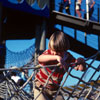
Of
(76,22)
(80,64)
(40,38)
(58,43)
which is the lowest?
(40,38)

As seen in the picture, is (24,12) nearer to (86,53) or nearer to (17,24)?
(17,24)

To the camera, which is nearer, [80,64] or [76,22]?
[80,64]

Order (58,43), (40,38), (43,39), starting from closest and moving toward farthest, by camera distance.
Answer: (58,43) → (43,39) → (40,38)

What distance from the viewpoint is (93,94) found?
165cm

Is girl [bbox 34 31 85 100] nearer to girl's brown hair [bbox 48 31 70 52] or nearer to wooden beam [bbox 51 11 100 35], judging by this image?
girl's brown hair [bbox 48 31 70 52]

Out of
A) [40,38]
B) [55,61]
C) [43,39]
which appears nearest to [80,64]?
[55,61]

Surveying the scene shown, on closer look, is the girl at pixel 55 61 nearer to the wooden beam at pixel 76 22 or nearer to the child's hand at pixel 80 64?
the child's hand at pixel 80 64

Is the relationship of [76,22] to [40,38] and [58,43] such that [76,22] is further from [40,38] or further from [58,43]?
[58,43]

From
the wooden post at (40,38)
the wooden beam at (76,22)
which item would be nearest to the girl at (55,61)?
the wooden post at (40,38)

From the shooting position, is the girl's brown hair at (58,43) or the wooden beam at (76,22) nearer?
the girl's brown hair at (58,43)

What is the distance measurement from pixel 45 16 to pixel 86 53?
156cm

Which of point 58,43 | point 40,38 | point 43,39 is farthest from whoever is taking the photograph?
point 40,38

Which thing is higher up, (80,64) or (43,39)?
(80,64)

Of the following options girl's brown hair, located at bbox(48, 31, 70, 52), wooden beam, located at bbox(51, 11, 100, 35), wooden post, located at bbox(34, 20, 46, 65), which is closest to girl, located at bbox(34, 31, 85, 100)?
girl's brown hair, located at bbox(48, 31, 70, 52)
